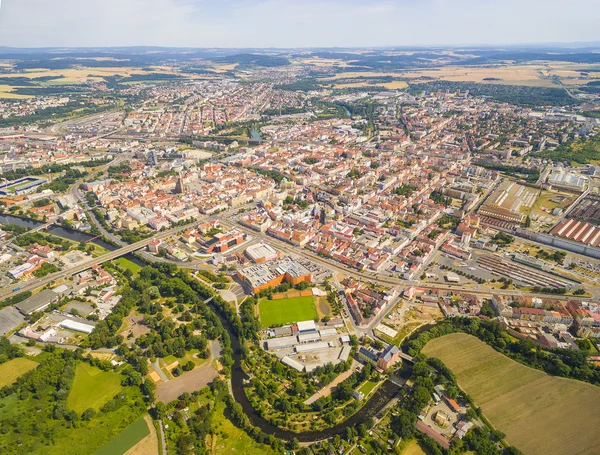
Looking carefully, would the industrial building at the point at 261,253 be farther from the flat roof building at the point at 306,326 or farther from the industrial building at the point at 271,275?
the flat roof building at the point at 306,326

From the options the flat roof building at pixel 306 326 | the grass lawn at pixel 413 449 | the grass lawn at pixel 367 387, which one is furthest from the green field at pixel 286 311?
the grass lawn at pixel 413 449

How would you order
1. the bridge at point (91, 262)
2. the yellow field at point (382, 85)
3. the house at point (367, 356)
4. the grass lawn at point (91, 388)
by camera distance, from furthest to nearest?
1. the yellow field at point (382, 85)
2. the bridge at point (91, 262)
3. the house at point (367, 356)
4. the grass lawn at point (91, 388)

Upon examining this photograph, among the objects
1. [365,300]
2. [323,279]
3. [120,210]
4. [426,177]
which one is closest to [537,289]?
[365,300]

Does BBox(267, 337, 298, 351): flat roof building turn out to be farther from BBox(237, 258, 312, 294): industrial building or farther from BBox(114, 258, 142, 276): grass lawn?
BBox(114, 258, 142, 276): grass lawn

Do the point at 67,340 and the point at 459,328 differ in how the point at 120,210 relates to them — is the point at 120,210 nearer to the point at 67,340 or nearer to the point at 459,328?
the point at 67,340

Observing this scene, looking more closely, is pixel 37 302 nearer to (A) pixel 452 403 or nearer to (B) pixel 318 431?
(B) pixel 318 431
